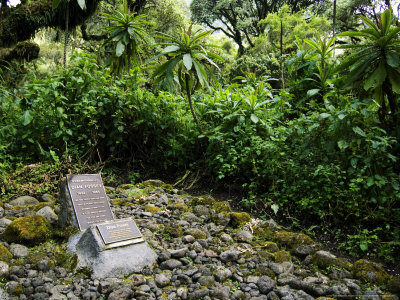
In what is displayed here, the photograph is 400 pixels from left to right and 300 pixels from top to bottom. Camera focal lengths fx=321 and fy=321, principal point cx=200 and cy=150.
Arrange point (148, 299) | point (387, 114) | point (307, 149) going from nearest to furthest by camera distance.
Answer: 1. point (148, 299)
2. point (387, 114)
3. point (307, 149)

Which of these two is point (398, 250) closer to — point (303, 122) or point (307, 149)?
point (307, 149)

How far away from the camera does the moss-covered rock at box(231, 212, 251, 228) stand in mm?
3705

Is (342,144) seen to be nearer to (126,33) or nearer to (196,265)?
(196,265)

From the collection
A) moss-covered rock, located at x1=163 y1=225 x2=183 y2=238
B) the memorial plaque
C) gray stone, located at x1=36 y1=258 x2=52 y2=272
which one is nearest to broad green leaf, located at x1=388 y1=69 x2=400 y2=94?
moss-covered rock, located at x1=163 y1=225 x2=183 y2=238

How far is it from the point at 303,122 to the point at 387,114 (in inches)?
37.9

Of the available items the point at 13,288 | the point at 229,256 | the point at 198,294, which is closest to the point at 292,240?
the point at 229,256

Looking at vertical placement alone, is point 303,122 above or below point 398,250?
above

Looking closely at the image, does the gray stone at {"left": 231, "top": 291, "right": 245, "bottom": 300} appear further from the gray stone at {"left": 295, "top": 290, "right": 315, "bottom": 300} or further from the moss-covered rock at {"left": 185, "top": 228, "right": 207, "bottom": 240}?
the moss-covered rock at {"left": 185, "top": 228, "right": 207, "bottom": 240}

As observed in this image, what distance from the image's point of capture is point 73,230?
305 cm

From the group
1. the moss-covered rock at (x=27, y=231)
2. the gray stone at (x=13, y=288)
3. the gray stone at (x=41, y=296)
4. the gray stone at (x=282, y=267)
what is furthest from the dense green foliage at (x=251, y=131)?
the gray stone at (x=41, y=296)

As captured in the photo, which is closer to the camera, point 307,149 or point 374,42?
point 374,42

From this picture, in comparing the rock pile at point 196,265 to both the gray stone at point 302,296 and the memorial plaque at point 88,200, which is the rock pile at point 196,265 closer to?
the gray stone at point 302,296

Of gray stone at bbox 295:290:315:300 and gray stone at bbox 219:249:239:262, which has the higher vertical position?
gray stone at bbox 219:249:239:262

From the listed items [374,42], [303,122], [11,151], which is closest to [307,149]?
[303,122]
